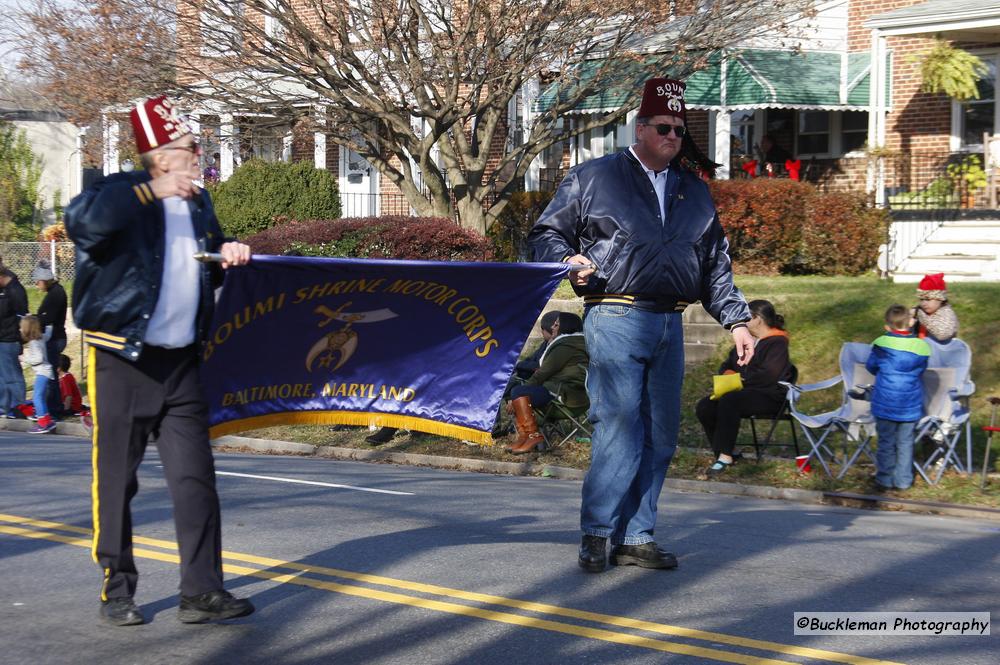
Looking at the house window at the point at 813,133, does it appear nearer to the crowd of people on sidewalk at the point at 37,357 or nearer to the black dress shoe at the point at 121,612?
the crowd of people on sidewalk at the point at 37,357

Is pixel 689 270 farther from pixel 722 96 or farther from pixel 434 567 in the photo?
pixel 722 96

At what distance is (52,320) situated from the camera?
19281mm

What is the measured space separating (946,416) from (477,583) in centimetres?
664

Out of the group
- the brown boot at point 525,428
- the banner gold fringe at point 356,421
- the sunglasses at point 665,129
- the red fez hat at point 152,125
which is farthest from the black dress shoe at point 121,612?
the brown boot at point 525,428

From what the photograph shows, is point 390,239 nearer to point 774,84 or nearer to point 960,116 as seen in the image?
point 774,84

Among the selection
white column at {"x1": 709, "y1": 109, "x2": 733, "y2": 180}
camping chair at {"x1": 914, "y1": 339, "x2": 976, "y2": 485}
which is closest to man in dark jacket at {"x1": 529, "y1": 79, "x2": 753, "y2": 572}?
camping chair at {"x1": 914, "y1": 339, "x2": 976, "y2": 485}

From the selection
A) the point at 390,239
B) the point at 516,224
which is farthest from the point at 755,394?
the point at 516,224

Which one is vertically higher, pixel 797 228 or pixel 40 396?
pixel 797 228

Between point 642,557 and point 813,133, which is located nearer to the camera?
point 642,557

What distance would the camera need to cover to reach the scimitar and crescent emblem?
7029 millimetres

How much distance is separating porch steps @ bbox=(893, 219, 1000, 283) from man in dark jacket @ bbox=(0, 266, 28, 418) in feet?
41.4

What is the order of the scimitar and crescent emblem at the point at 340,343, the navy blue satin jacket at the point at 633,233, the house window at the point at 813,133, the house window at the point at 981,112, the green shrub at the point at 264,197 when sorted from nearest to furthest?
the navy blue satin jacket at the point at 633,233
the scimitar and crescent emblem at the point at 340,343
the house window at the point at 981,112
the house window at the point at 813,133
the green shrub at the point at 264,197

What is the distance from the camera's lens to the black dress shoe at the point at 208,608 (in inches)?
229

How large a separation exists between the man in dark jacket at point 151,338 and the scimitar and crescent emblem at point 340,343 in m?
1.15
